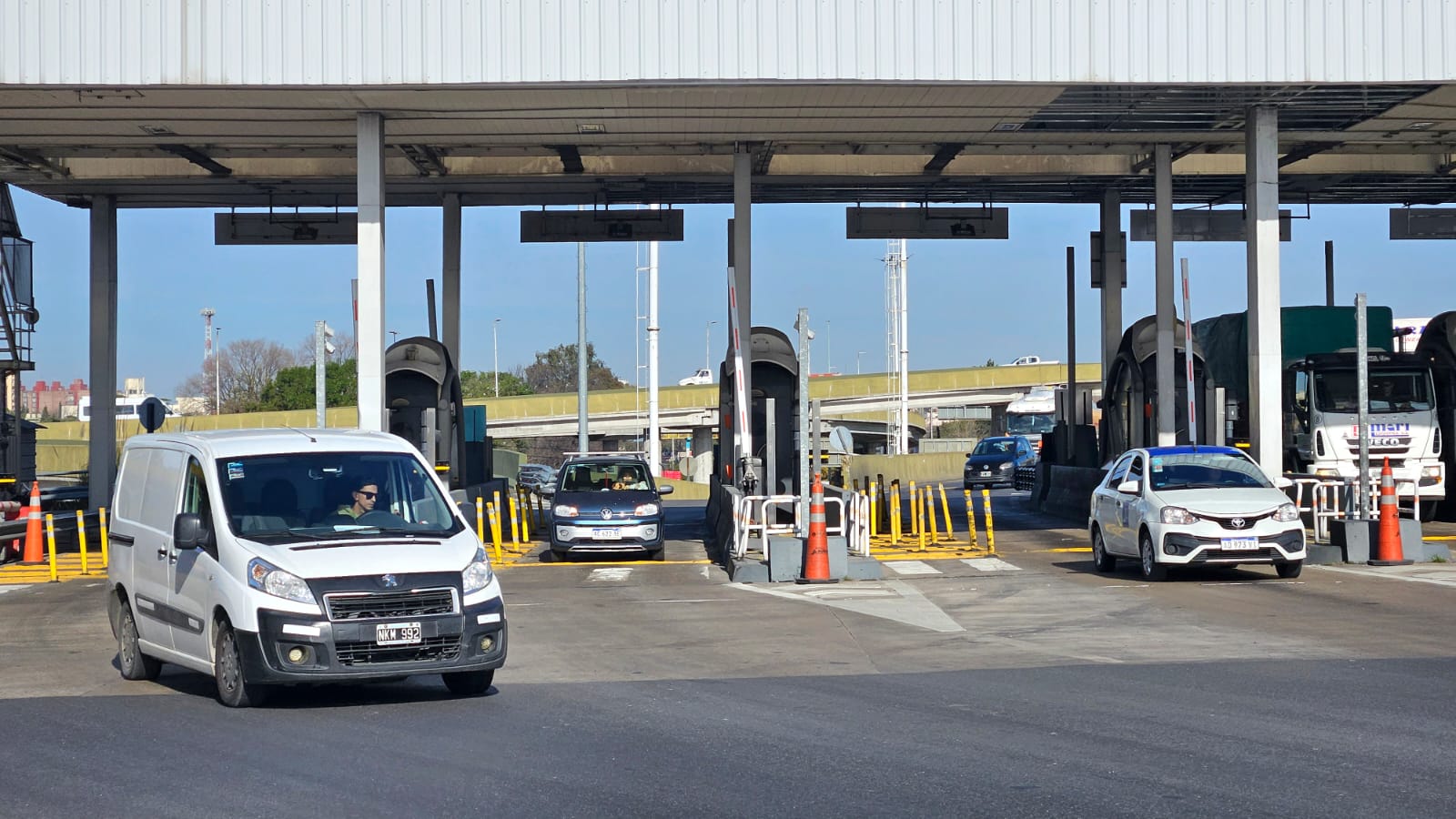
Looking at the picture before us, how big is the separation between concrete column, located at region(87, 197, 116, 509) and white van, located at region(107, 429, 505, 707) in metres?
27.4

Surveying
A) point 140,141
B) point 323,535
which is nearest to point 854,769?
point 323,535

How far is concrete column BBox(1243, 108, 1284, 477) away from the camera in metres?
24.6

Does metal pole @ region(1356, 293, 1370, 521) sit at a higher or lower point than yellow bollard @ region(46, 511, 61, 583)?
higher

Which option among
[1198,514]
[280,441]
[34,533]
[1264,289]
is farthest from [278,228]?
[280,441]

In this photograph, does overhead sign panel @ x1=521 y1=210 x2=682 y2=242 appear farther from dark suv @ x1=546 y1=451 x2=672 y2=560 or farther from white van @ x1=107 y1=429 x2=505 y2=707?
white van @ x1=107 y1=429 x2=505 y2=707

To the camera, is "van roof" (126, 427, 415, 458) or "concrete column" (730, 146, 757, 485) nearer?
"van roof" (126, 427, 415, 458)

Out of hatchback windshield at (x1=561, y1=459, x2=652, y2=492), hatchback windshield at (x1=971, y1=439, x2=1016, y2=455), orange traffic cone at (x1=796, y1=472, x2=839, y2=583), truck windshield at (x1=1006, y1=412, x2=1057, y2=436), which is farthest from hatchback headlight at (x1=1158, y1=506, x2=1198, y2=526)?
truck windshield at (x1=1006, y1=412, x2=1057, y2=436)

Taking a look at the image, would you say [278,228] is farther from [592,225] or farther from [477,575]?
[477,575]

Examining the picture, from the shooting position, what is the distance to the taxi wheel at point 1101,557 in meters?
21.1

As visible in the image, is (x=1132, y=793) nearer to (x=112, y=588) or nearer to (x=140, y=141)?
(x=112, y=588)

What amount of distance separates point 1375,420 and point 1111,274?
35.0ft

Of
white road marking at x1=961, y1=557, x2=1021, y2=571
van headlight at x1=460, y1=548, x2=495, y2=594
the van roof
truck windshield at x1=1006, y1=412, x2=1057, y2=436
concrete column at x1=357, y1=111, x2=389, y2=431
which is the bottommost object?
white road marking at x1=961, y1=557, x2=1021, y2=571

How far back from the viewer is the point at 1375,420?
29.1 m

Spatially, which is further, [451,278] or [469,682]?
[451,278]
